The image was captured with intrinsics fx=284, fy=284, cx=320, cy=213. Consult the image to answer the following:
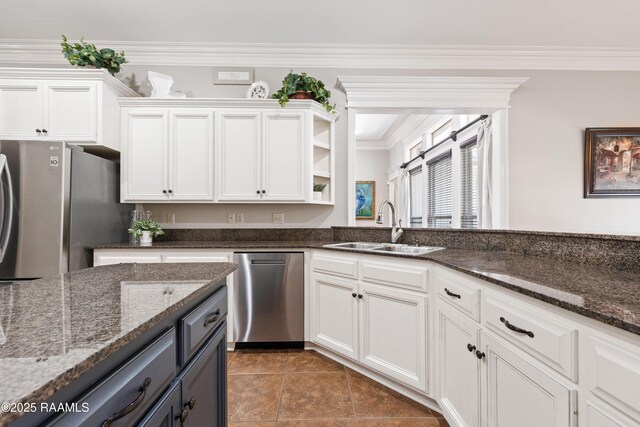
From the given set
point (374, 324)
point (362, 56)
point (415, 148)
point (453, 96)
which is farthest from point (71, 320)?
point (415, 148)

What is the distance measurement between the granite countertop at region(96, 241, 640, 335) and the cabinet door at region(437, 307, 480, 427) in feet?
0.89

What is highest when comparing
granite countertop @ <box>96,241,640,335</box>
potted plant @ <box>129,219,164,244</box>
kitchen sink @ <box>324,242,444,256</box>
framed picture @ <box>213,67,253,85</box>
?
framed picture @ <box>213,67,253,85</box>

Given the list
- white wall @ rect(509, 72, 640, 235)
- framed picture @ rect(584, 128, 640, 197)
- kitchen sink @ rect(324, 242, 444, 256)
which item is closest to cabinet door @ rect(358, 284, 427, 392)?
kitchen sink @ rect(324, 242, 444, 256)

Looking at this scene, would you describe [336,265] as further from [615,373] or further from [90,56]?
[90,56]

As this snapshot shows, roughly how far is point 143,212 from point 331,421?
2.52 m

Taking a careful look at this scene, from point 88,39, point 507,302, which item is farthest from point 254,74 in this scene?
point 507,302

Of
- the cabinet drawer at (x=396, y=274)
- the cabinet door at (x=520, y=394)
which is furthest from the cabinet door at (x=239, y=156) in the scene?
the cabinet door at (x=520, y=394)

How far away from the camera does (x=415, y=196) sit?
202 inches

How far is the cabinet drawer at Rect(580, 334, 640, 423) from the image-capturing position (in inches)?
24.7

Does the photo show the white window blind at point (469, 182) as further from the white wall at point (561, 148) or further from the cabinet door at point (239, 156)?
the cabinet door at point (239, 156)

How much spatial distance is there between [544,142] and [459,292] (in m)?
2.50

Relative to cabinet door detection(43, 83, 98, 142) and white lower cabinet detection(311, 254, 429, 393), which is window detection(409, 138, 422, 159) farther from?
cabinet door detection(43, 83, 98, 142)

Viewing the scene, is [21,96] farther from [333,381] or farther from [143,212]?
[333,381]

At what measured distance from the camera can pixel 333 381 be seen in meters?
1.96
